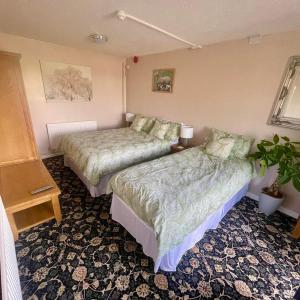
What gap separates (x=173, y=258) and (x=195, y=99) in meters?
2.55

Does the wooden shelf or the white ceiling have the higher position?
the white ceiling

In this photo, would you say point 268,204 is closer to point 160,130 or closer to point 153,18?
point 160,130

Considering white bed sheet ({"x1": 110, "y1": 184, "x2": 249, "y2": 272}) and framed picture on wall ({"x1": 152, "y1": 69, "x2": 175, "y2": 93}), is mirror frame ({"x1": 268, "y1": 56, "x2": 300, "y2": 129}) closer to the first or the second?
white bed sheet ({"x1": 110, "y1": 184, "x2": 249, "y2": 272})

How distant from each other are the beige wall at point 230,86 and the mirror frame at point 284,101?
61 millimetres

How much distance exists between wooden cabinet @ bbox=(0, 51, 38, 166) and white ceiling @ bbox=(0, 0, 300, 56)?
58 cm

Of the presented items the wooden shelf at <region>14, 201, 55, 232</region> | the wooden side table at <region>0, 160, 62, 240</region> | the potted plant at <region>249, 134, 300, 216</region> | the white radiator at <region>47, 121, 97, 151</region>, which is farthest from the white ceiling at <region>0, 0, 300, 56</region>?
the wooden shelf at <region>14, 201, 55, 232</region>

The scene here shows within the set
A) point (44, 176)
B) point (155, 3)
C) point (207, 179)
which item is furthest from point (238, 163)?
point (44, 176)

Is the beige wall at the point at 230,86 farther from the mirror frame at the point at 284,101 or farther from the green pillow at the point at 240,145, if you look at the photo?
the green pillow at the point at 240,145

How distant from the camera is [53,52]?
10.3ft

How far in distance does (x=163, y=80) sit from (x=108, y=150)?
2.02m

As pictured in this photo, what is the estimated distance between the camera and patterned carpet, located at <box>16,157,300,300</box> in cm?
134

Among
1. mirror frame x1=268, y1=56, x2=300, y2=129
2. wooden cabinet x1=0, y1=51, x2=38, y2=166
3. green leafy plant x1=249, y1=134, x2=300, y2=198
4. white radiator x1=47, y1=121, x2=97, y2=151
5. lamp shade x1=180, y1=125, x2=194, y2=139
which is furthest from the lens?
white radiator x1=47, y1=121, x2=97, y2=151

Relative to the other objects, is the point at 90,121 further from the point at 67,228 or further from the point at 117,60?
the point at 67,228

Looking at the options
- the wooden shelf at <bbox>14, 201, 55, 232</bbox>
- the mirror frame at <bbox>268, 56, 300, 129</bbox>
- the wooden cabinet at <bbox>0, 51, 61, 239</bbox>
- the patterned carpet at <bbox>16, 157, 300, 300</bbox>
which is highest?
the mirror frame at <bbox>268, 56, 300, 129</bbox>
